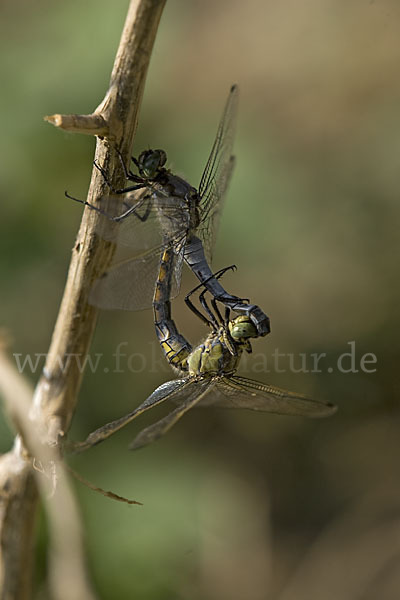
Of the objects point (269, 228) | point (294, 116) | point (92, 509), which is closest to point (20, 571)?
point (92, 509)

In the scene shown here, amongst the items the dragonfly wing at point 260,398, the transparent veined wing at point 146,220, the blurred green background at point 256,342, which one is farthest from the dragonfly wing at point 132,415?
the blurred green background at point 256,342

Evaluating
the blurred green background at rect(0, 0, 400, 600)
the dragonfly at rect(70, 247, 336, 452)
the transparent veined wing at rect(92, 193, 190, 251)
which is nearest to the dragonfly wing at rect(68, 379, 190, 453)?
the dragonfly at rect(70, 247, 336, 452)

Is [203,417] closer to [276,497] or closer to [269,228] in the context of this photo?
Answer: [276,497]

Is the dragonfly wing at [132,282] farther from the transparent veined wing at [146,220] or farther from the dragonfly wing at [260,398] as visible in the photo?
the dragonfly wing at [260,398]

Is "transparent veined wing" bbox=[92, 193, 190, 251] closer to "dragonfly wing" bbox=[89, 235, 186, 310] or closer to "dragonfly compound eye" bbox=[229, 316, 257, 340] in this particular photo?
"dragonfly wing" bbox=[89, 235, 186, 310]

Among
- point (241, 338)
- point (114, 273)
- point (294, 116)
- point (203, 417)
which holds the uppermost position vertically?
point (294, 116)

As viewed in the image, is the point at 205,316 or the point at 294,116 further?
the point at 294,116
